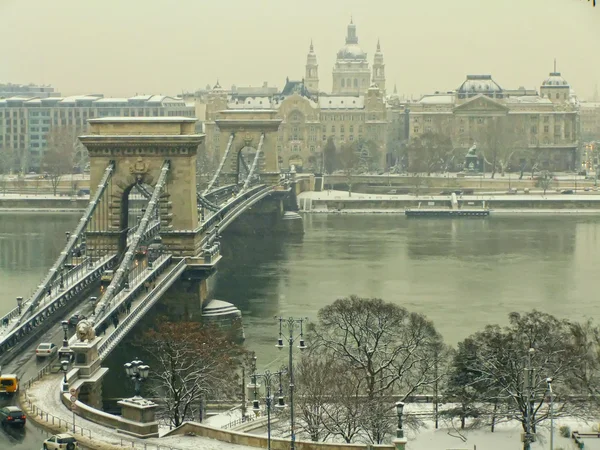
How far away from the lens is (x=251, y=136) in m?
71.4

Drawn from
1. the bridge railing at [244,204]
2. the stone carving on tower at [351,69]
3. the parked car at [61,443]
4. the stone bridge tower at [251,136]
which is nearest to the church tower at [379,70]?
the stone carving on tower at [351,69]

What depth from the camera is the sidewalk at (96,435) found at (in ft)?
71.1

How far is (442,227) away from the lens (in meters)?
73.9

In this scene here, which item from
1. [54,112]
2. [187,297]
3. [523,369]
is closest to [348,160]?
[54,112]

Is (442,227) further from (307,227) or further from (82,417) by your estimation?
(82,417)

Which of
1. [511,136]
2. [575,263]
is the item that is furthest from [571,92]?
[575,263]

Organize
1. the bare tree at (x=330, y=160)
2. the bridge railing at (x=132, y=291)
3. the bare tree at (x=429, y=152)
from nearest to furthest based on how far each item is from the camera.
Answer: the bridge railing at (x=132, y=291) → the bare tree at (x=429, y=152) → the bare tree at (x=330, y=160)

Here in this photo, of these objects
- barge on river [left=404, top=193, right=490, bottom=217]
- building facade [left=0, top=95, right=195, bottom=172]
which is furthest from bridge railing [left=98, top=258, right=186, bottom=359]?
building facade [left=0, top=95, right=195, bottom=172]

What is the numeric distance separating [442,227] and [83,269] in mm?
36687

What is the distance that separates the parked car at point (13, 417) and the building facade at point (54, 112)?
83.7 metres

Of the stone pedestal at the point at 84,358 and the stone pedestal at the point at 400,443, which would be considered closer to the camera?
the stone pedestal at the point at 400,443

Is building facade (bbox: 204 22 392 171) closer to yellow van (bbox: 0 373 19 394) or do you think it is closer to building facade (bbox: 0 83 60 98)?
building facade (bbox: 0 83 60 98)

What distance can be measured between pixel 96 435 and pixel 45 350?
642 centimetres

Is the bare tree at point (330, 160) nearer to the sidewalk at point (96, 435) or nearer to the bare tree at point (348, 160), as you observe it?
the bare tree at point (348, 160)
